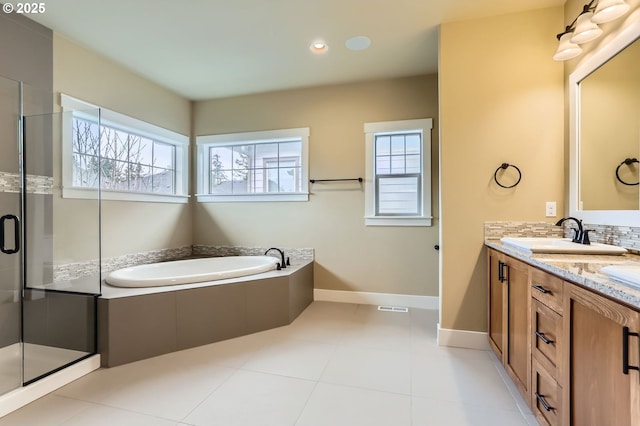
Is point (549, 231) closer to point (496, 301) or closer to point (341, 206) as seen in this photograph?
point (496, 301)

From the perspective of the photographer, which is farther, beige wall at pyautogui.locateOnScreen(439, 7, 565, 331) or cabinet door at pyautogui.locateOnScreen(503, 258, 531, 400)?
beige wall at pyautogui.locateOnScreen(439, 7, 565, 331)

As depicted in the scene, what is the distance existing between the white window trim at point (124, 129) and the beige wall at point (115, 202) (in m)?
0.05

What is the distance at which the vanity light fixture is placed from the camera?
4.89 ft

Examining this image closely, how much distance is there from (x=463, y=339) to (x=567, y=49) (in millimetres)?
2130

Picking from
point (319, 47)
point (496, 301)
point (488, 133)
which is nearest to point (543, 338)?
point (496, 301)

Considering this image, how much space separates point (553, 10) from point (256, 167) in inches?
125

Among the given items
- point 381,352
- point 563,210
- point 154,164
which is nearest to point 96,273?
point 154,164

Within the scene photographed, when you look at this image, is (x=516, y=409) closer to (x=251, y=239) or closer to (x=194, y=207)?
(x=251, y=239)

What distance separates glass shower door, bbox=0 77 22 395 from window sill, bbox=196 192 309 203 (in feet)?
6.07

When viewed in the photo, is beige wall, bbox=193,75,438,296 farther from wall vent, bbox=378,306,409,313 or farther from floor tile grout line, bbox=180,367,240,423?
floor tile grout line, bbox=180,367,240,423

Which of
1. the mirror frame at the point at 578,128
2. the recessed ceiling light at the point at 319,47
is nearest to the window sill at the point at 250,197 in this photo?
the recessed ceiling light at the point at 319,47

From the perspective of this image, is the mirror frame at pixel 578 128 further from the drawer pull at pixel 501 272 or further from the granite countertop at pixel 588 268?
the drawer pull at pixel 501 272

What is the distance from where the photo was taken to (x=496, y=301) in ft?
6.64

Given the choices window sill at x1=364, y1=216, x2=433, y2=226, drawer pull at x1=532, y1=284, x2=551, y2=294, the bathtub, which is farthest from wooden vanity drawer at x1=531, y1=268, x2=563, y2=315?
the bathtub
